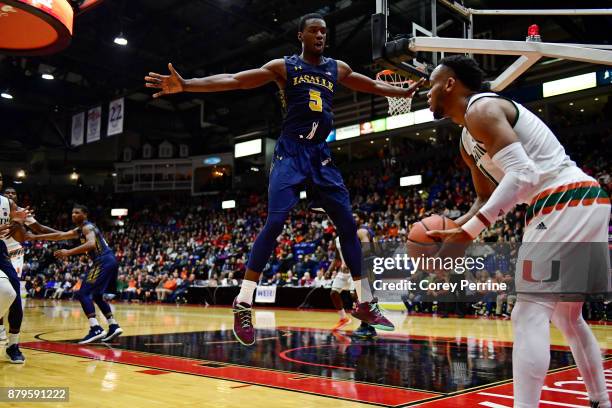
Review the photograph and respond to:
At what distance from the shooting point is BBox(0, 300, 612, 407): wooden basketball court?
3.57 metres

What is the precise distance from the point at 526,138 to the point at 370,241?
17.8 feet

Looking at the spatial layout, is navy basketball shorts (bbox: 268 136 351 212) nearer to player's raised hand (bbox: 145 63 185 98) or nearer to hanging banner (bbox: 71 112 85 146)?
player's raised hand (bbox: 145 63 185 98)

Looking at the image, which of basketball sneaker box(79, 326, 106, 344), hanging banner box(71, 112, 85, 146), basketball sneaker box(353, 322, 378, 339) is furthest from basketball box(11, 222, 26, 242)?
hanging banner box(71, 112, 85, 146)

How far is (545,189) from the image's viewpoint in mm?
2543

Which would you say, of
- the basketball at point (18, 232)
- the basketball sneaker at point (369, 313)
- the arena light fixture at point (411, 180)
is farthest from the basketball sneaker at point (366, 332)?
the arena light fixture at point (411, 180)

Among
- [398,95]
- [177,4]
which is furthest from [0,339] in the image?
[177,4]

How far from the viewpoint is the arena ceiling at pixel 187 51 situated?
1856cm

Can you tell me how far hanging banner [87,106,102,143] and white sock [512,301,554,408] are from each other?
75.6ft

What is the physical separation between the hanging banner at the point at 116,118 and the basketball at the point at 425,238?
66.1 feet

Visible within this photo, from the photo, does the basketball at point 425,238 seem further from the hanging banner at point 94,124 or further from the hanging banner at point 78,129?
the hanging banner at point 78,129

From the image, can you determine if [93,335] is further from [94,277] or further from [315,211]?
[315,211]

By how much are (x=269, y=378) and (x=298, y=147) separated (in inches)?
77.0

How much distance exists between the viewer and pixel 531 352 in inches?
90.6

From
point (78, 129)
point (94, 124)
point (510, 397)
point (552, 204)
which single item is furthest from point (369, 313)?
point (78, 129)
